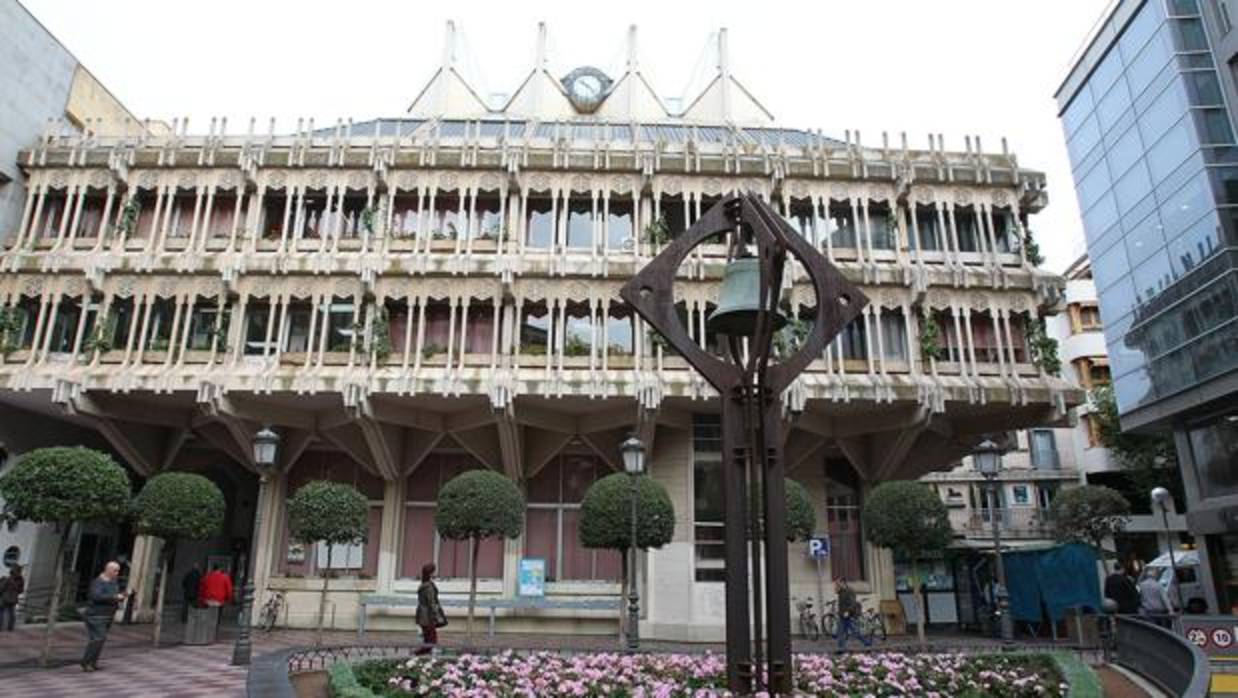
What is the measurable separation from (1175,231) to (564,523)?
21.9 meters

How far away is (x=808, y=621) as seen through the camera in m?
22.8

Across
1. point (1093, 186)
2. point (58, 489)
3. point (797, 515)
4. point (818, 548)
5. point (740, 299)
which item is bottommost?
point (818, 548)

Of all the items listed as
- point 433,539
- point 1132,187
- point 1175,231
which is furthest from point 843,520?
point 1132,187

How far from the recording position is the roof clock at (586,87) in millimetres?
34625

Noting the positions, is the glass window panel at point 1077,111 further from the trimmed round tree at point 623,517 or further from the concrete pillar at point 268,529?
the concrete pillar at point 268,529

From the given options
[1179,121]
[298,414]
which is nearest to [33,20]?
[298,414]

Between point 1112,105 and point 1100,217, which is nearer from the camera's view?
point 1112,105

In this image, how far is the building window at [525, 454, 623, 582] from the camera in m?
23.6

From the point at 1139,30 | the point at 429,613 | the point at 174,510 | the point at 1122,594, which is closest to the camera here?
the point at 429,613

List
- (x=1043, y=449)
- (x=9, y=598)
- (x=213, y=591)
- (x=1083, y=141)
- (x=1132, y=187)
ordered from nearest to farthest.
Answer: (x=213, y=591) → (x=9, y=598) → (x=1132, y=187) → (x=1083, y=141) → (x=1043, y=449)

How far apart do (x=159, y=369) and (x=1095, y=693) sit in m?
22.0

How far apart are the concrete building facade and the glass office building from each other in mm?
5820

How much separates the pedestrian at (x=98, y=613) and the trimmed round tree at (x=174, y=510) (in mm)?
2728

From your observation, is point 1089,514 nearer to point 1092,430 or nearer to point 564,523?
point 564,523
